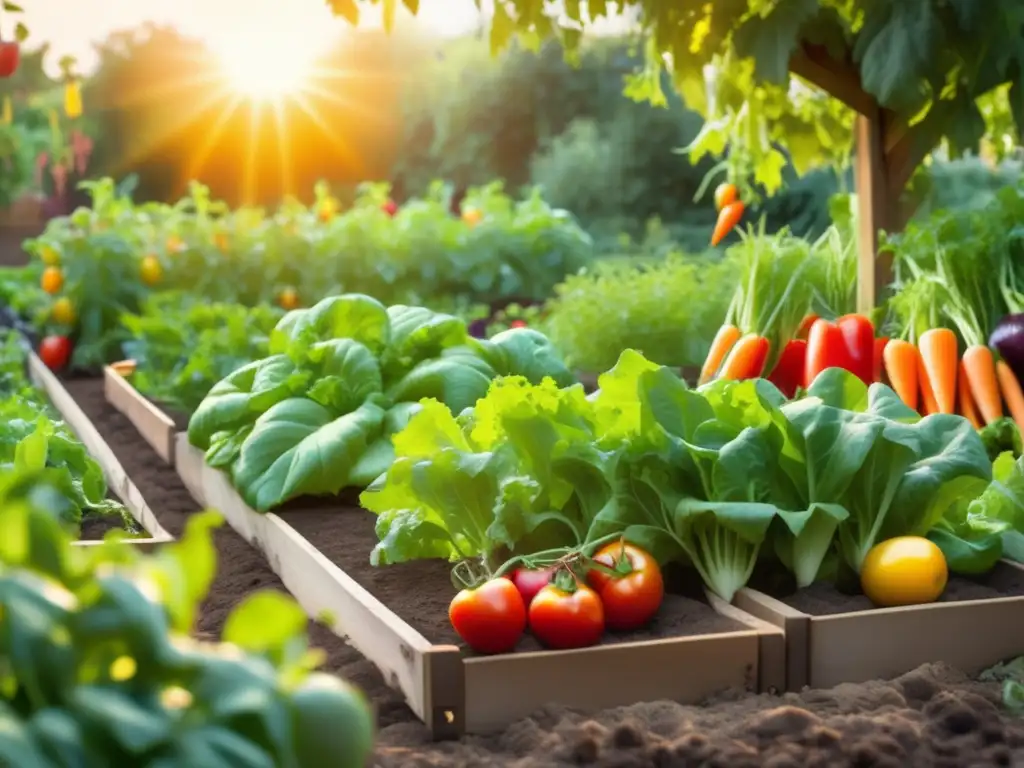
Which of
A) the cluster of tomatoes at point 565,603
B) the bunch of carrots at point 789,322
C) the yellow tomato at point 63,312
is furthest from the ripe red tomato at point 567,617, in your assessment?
the yellow tomato at point 63,312

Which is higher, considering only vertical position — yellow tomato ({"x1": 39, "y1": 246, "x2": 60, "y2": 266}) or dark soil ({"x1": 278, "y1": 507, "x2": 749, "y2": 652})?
yellow tomato ({"x1": 39, "y1": 246, "x2": 60, "y2": 266})

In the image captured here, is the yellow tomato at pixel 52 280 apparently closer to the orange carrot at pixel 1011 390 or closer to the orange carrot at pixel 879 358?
the orange carrot at pixel 879 358

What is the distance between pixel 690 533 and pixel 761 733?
0.83 metres

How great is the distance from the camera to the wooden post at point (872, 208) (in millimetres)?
6188

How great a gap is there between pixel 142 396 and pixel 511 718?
446cm

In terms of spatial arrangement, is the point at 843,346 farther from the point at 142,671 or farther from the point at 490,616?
the point at 142,671

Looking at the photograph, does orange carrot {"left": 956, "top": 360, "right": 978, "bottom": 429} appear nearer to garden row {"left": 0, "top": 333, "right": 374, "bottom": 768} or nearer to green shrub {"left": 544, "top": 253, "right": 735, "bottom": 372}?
green shrub {"left": 544, "top": 253, "right": 735, "bottom": 372}

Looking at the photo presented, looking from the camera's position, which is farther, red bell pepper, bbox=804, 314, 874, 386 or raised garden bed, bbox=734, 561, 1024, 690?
red bell pepper, bbox=804, 314, 874, 386

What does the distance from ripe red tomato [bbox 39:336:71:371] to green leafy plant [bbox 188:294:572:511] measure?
13.8ft

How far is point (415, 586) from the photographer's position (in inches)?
135

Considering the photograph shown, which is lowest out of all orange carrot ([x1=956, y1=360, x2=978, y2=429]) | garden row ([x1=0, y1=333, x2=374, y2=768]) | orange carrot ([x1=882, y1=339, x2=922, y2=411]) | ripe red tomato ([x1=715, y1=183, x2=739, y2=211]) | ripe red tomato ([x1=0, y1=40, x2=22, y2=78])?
orange carrot ([x1=956, y1=360, x2=978, y2=429])

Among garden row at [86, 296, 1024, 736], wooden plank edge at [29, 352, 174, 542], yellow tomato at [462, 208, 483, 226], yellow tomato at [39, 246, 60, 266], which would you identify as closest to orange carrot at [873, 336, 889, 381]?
garden row at [86, 296, 1024, 736]

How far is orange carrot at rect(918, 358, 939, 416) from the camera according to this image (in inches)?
206

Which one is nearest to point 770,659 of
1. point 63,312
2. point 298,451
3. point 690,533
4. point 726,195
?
point 690,533
